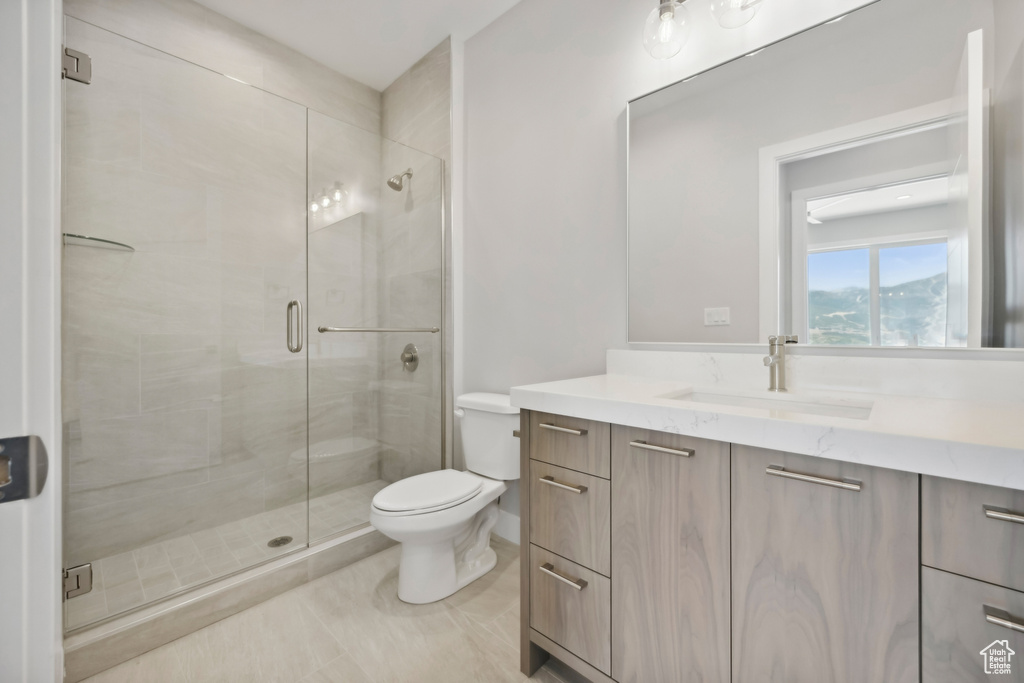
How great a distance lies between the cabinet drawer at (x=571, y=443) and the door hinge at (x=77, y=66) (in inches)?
74.9

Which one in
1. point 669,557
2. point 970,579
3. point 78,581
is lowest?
point 78,581

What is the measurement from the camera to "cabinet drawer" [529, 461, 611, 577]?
1109 millimetres

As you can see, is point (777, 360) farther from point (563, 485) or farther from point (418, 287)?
point (418, 287)

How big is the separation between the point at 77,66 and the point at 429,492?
6.27ft

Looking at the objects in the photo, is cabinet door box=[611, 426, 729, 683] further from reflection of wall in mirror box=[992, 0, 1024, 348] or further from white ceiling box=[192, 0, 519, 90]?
white ceiling box=[192, 0, 519, 90]

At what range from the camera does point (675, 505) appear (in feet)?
3.21

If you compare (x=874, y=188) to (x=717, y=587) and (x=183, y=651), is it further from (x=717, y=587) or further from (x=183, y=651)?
(x=183, y=651)

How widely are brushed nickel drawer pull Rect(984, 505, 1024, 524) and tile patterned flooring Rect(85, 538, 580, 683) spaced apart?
1095 mm

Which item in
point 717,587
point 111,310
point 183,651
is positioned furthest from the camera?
point 111,310

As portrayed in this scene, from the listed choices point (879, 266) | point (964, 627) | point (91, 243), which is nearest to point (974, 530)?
point (964, 627)

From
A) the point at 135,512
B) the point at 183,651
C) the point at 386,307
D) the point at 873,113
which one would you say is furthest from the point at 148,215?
the point at 873,113

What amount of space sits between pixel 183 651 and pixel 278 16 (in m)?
2.72

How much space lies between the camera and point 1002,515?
638 millimetres
